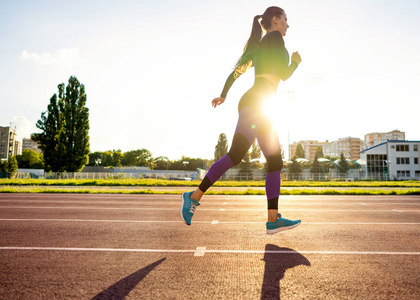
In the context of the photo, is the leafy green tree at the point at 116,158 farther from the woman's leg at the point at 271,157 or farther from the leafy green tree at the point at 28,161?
the woman's leg at the point at 271,157

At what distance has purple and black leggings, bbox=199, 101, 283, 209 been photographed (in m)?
3.18

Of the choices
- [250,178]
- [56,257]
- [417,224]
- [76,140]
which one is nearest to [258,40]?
[56,257]

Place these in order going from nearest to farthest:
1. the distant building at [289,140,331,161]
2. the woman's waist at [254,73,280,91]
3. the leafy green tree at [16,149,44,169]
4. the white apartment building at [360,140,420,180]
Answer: the woman's waist at [254,73,280,91], the white apartment building at [360,140,420,180], the leafy green tree at [16,149,44,169], the distant building at [289,140,331,161]

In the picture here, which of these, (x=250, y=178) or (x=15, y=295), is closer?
(x=15, y=295)

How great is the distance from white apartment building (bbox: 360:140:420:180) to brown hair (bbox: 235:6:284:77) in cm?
7546

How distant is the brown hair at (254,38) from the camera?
11.7 feet

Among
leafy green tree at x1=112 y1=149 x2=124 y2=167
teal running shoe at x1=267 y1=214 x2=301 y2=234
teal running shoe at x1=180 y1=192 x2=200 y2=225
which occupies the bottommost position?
teal running shoe at x1=267 y1=214 x2=301 y2=234

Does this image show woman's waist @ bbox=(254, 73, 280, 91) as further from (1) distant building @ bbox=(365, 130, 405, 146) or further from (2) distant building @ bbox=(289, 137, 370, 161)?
(1) distant building @ bbox=(365, 130, 405, 146)

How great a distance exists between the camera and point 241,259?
2701mm

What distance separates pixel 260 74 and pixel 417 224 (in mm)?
3747

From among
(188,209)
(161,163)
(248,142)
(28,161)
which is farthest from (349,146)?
(188,209)

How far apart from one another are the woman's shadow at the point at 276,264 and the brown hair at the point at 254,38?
210 centimetres

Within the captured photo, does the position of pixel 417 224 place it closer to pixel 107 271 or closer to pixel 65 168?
pixel 107 271

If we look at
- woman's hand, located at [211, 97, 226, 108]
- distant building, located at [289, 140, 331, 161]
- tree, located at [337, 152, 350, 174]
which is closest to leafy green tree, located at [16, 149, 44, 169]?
tree, located at [337, 152, 350, 174]
